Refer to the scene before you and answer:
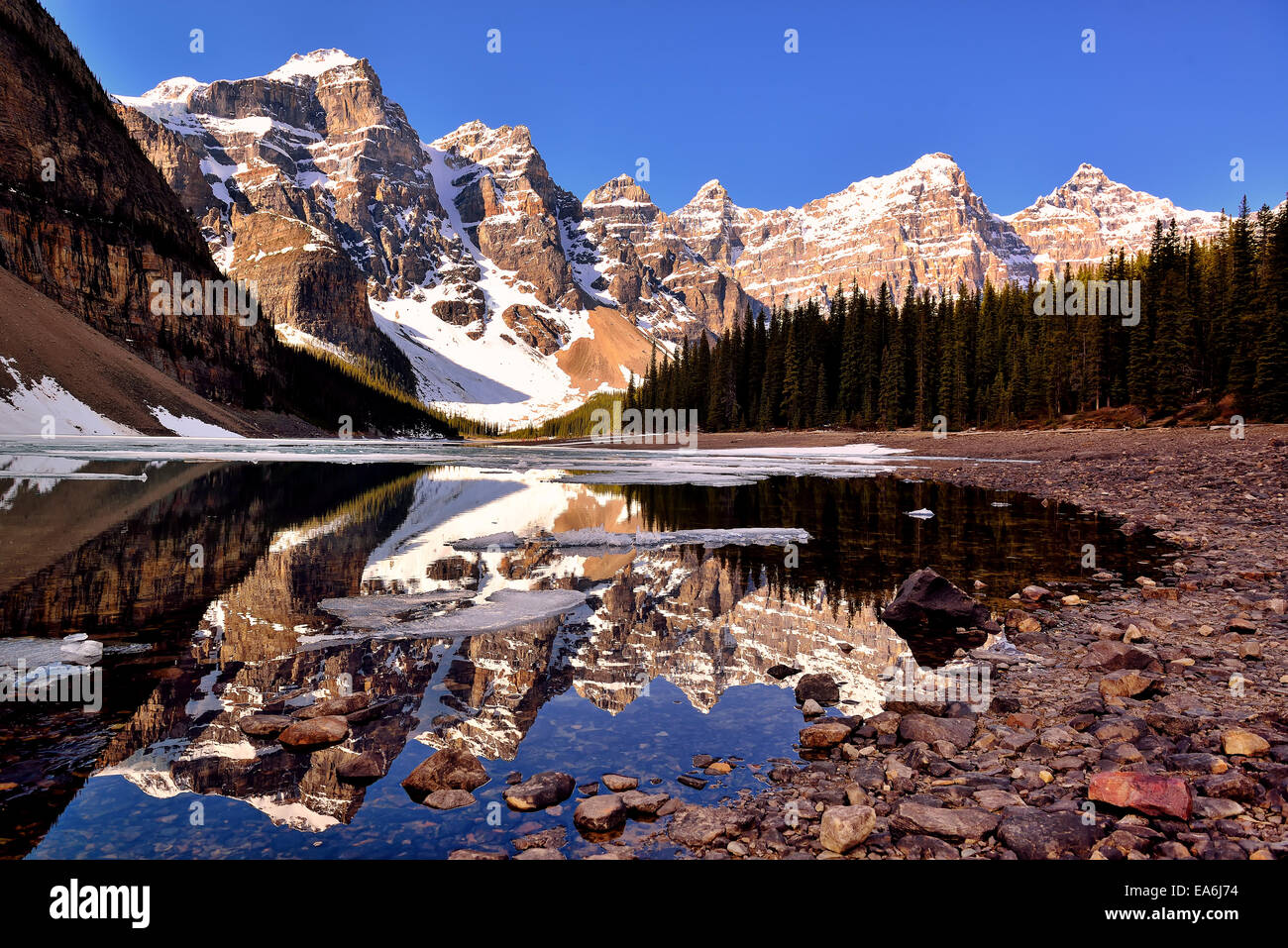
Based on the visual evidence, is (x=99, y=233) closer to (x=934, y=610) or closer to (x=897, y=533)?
(x=897, y=533)

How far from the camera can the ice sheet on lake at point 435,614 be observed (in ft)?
25.0

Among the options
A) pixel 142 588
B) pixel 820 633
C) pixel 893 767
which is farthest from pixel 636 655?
pixel 142 588

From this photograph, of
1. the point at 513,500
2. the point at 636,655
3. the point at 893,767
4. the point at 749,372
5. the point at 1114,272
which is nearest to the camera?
the point at 893,767

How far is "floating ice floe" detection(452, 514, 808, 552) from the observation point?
14.1m

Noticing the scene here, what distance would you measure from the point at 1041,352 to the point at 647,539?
76.9 metres

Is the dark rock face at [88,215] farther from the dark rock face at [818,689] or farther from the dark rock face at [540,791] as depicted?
the dark rock face at [818,689]

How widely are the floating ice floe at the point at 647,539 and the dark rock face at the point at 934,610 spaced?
5.77 metres

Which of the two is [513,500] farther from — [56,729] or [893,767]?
[893,767]

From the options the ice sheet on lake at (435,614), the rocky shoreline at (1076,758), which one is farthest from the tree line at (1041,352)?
the ice sheet on lake at (435,614)

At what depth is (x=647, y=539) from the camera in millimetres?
15062

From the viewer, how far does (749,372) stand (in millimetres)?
106000

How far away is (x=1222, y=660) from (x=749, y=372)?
335 ft
